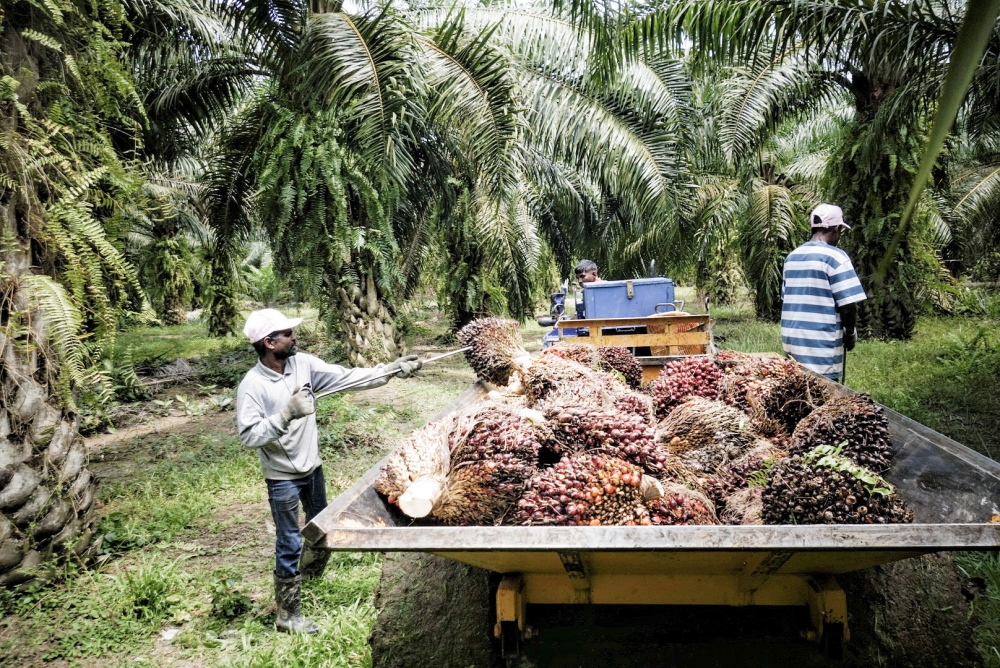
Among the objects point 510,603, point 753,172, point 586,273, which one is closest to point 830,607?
point 510,603

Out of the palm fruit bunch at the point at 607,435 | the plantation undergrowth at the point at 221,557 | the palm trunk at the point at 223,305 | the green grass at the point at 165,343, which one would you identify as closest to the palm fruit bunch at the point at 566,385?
the palm fruit bunch at the point at 607,435

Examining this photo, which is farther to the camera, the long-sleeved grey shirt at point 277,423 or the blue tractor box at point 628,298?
the blue tractor box at point 628,298

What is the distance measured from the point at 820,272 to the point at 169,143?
24.9 ft

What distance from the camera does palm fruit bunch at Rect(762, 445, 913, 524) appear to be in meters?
2.03

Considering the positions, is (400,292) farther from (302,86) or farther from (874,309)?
(874,309)

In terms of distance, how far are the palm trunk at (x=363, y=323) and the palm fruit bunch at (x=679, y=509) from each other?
600 cm

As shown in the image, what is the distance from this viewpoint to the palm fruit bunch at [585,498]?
7.02ft

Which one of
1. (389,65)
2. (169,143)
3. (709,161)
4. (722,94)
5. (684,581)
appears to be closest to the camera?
(684,581)

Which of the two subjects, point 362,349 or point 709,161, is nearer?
point 362,349

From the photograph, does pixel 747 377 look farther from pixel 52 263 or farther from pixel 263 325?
pixel 52 263

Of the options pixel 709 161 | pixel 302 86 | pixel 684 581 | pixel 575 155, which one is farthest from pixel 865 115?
pixel 684 581

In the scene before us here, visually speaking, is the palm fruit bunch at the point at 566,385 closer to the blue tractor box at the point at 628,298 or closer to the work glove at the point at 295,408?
the work glove at the point at 295,408

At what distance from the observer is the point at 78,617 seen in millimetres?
3416

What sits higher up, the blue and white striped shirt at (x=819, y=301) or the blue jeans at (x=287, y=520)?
the blue and white striped shirt at (x=819, y=301)
